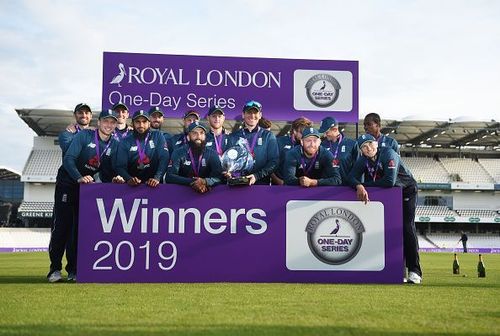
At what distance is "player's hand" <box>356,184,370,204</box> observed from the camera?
6.82 meters

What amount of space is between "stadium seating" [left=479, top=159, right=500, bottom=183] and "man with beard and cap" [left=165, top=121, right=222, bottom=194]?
50032mm

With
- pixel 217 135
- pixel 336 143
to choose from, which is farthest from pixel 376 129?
pixel 217 135

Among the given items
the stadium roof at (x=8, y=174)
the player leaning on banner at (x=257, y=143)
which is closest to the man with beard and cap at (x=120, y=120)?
the player leaning on banner at (x=257, y=143)

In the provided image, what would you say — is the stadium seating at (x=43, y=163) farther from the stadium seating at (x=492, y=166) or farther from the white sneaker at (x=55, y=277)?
the white sneaker at (x=55, y=277)

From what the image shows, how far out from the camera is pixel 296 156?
708 centimetres

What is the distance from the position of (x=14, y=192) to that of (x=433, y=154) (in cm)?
4431

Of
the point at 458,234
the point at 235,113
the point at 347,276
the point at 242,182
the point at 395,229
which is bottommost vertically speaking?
the point at 458,234

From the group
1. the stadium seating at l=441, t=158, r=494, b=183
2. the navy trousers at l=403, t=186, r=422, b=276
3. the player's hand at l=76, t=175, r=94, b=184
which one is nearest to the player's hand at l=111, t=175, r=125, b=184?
the player's hand at l=76, t=175, r=94, b=184

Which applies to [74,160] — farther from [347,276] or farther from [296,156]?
[347,276]

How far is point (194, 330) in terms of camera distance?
3535mm

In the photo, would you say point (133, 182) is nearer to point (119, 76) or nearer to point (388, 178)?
point (388, 178)

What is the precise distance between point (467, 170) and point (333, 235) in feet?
163

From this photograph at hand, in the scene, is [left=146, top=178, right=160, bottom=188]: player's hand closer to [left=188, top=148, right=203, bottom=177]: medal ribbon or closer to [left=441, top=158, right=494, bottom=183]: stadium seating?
[left=188, top=148, right=203, bottom=177]: medal ribbon

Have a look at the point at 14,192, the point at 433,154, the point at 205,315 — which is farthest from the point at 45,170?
the point at 205,315
